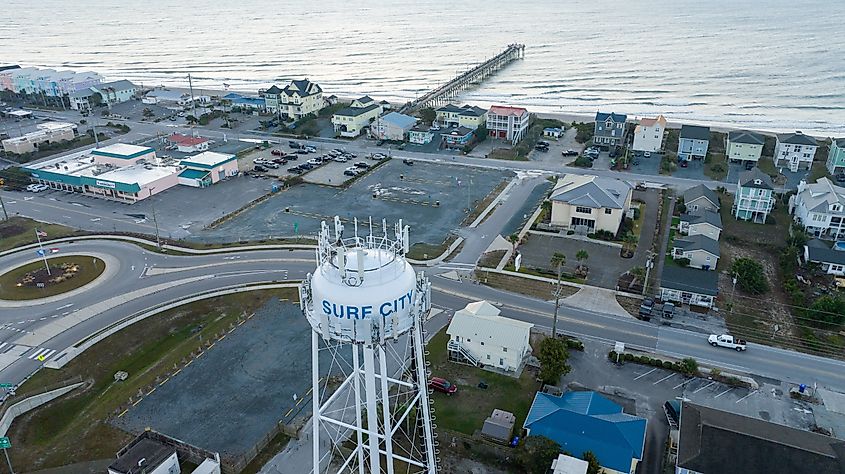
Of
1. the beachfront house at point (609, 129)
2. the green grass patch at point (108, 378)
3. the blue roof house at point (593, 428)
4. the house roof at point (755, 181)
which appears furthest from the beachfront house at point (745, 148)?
the green grass patch at point (108, 378)

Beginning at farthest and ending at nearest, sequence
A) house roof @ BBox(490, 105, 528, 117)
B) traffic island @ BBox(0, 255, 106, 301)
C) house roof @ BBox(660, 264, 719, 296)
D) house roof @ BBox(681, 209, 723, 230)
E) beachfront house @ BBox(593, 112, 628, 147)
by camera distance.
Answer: house roof @ BBox(490, 105, 528, 117) → beachfront house @ BBox(593, 112, 628, 147) → house roof @ BBox(681, 209, 723, 230) → traffic island @ BBox(0, 255, 106, 301) → house roof @ BBox(660, 264, 719, 296)

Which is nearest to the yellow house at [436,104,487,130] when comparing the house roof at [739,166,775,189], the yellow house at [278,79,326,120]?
the yellow house at [278,79,326,120]

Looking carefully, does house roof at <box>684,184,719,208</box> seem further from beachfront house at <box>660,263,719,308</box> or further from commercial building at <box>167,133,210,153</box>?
commercial building at <box>167,133,210,153</box>

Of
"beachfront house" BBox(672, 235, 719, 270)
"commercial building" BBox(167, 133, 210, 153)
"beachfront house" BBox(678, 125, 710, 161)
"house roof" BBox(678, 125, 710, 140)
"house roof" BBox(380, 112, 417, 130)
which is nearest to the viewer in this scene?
"beachfront house" BBox(672, 235, 719, 270)

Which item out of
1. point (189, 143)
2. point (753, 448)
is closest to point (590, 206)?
point (753, 448)

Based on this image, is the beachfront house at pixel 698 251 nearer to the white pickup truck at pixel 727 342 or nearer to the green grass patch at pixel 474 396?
the white pickup truck at pixel 727 342

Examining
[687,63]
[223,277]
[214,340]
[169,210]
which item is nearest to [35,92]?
[169,210]

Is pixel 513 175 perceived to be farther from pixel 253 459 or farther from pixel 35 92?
pixel 35 92

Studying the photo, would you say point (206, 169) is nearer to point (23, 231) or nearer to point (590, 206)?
point (23, 231)
